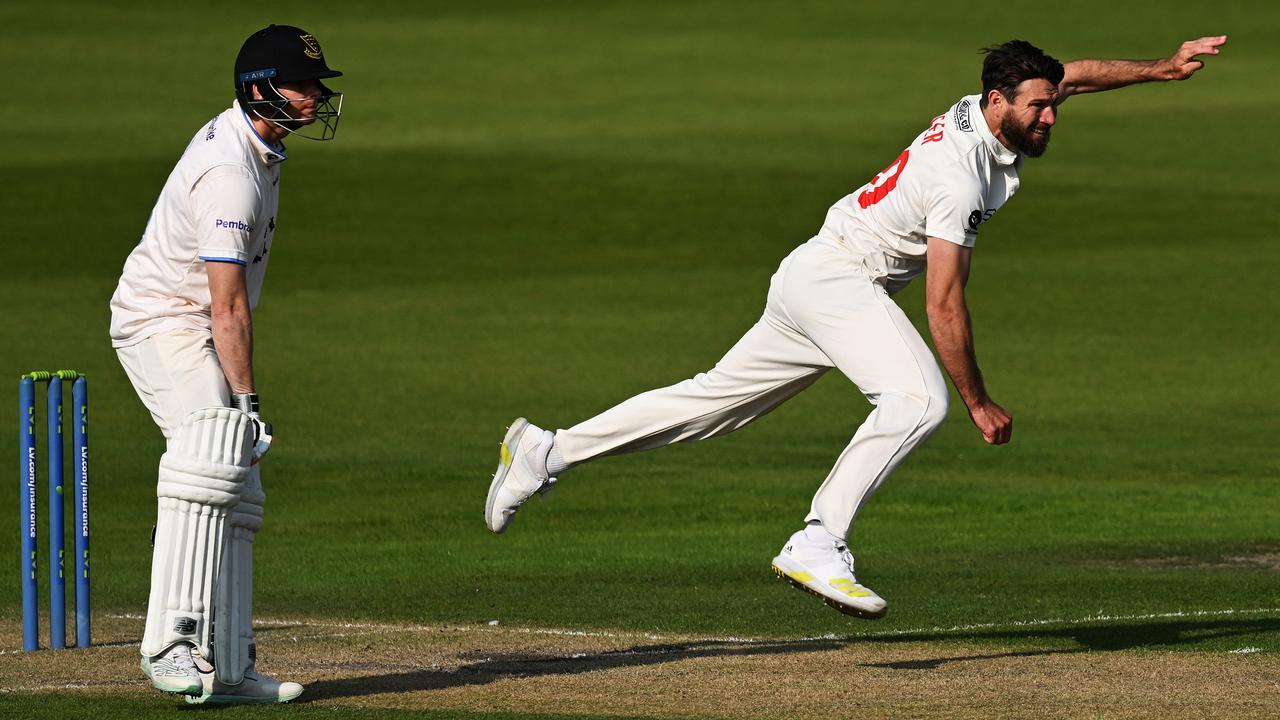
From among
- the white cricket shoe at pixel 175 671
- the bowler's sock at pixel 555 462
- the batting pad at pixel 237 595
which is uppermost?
the bowler's sock at pixel 555 462

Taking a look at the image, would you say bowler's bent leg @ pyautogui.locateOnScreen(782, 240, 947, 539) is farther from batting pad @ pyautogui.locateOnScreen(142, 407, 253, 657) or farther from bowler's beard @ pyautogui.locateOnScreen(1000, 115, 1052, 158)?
batting pad @ pyautogui.locateOnScreen(142, 407, 253, 657)

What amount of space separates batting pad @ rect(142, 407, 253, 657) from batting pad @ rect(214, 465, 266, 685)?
0.17 feet

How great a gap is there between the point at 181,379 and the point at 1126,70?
3548 mm

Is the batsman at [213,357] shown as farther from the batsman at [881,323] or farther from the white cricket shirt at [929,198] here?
the white cricket shirt at [929,198]

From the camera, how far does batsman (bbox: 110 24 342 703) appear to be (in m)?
6.20

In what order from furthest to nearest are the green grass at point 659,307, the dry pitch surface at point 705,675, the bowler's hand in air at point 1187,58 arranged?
the green grass at point 659,307 → the bowler's hand in air at point 1187,58 → the dry pitch surface at point 705,675

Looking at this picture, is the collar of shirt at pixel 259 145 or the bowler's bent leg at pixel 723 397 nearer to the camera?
the collar of shirt at pixel 259 145

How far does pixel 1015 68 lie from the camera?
6.88m

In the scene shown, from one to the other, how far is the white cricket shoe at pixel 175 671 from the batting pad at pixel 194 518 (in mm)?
24

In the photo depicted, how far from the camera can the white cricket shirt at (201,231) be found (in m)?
6.22

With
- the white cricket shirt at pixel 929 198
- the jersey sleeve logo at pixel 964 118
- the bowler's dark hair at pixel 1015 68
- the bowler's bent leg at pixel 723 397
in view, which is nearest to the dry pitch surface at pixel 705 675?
the bowler's bent leg at pixel 723 397

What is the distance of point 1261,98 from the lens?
38.1 meters

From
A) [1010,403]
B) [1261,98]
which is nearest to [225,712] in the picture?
[1010,403]

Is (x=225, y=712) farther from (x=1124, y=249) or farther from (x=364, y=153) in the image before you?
(x=364, y=153)
